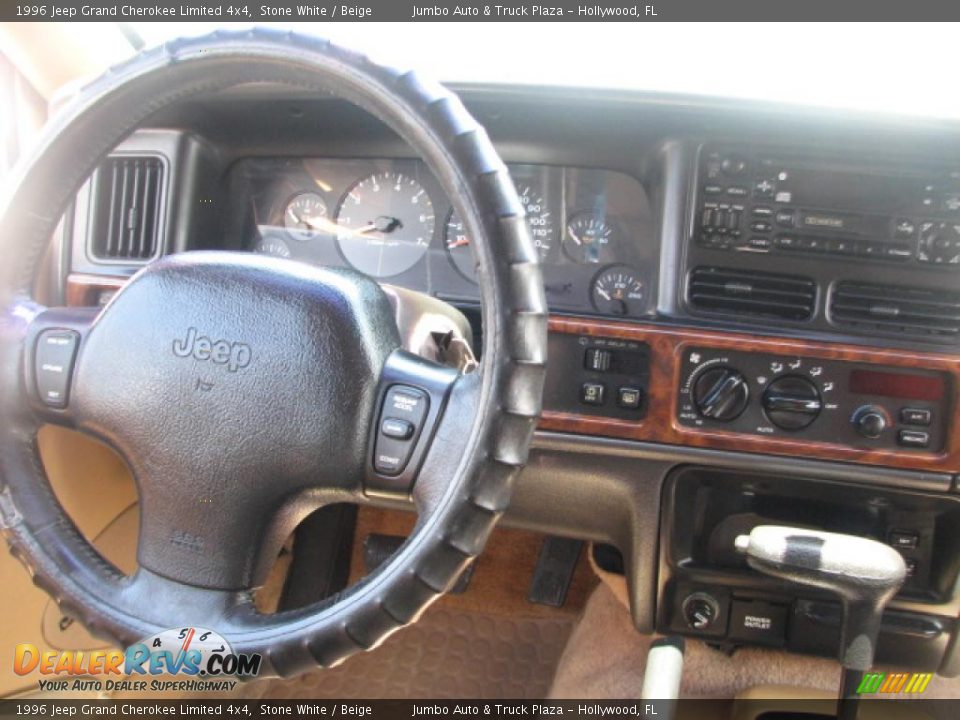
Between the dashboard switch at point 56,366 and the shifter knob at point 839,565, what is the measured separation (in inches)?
32.2

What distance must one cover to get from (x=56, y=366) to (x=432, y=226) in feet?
2.25

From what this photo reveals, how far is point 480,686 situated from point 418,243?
1030mm

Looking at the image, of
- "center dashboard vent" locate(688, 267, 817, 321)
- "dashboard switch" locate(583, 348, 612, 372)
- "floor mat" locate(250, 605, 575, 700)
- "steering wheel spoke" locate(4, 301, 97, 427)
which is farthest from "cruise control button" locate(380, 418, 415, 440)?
"floor mat" locate(250, 605, 575, 700)

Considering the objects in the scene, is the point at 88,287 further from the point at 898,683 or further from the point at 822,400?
the point at 898,683

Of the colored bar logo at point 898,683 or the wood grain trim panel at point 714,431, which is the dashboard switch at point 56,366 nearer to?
the wood grain trim panel at point 714,431

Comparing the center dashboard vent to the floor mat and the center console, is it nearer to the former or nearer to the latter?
the center console

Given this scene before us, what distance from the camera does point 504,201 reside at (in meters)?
0.67

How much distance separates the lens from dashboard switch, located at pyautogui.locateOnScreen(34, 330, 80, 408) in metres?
0.85

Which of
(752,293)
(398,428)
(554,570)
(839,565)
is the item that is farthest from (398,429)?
(554,570)

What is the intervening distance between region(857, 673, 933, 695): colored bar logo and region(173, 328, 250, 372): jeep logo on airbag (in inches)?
42.3

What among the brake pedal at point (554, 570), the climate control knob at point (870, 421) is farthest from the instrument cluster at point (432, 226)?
the brake pedal at point (554, 570)

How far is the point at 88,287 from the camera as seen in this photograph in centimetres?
136

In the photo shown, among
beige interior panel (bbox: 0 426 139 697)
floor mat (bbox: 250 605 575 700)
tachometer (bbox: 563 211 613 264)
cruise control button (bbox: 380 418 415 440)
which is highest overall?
tachometer (bbox: 563 211 613 264)
